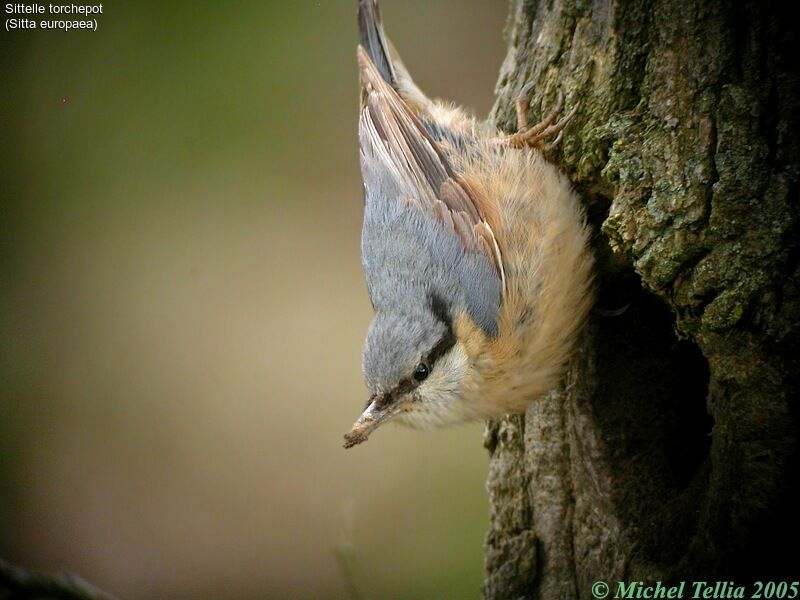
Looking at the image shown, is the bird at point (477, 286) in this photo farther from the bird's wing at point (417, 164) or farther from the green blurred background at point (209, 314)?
the green blurred background at point (209, 314)

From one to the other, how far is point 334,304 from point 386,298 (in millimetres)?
2052

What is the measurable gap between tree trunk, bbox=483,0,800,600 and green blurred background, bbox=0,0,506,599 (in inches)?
49.6

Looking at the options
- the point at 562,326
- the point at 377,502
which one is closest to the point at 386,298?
the point at 562,326

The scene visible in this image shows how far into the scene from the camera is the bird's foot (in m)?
2.02

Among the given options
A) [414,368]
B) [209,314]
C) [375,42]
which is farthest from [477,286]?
[209,314]

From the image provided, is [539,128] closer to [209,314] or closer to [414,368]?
[414,368]

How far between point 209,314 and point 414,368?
230 cm

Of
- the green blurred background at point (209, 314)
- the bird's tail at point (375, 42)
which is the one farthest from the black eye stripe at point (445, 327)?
the green blurred background at point (209, 314)

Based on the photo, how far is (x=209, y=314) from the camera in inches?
156

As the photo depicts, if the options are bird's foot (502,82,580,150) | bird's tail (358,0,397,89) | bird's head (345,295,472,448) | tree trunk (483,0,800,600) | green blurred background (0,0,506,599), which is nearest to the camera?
tree trunk (483,0,800,600)

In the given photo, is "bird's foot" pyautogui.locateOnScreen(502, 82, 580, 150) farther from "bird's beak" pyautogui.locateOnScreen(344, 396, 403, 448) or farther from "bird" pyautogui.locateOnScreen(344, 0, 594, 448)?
"bird's beak" pyautogui.locateOnScreen(344, 396, 403, 448)

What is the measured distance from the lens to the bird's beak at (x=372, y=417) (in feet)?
6.27

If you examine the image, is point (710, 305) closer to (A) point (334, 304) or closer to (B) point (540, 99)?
(B) point (540, 99)

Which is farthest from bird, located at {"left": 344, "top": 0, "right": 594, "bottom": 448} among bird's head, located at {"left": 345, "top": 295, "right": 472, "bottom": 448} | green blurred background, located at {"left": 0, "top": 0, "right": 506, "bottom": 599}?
green blurred background, located at {"left": 0, "top": 0, "right": 506, "bottom": 599}
